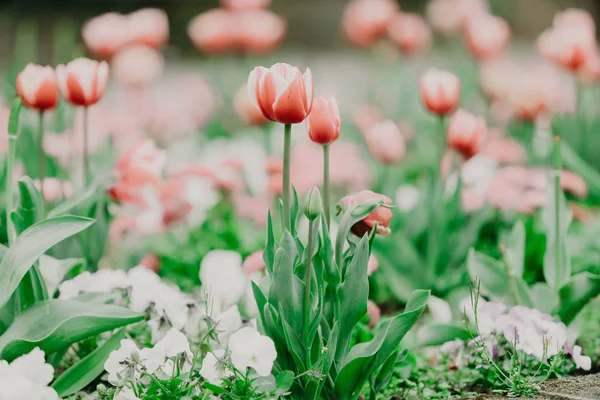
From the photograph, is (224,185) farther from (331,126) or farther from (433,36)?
(433,36)

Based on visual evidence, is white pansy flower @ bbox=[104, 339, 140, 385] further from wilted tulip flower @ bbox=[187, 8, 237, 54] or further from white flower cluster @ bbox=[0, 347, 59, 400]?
wilted tulip flower @ bbox=[187, 8, 237, 54]

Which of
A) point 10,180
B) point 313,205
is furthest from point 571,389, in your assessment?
Result: point 10,180

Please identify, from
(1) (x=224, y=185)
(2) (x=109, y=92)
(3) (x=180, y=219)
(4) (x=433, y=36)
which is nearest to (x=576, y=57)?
(1) (x=224, y=185)

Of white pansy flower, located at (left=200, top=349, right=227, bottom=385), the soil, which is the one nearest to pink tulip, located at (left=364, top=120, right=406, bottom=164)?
the soil

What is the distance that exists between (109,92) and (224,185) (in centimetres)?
254

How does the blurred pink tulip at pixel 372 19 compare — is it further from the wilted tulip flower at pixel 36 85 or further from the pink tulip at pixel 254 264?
the wilted tulip flower at pixel 36 85

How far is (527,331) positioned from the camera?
164 centimetres

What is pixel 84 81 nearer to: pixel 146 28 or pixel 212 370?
pixel 212 370

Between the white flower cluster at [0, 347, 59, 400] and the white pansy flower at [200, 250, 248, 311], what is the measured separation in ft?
1.87

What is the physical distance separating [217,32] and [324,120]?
2.62m

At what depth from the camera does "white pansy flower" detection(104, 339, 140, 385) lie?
4.77 ft

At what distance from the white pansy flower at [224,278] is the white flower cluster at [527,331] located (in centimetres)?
62

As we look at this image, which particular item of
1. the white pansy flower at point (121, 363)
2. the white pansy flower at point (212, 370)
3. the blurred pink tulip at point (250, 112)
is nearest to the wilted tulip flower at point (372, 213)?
the white pansy flower at point (212, 370)

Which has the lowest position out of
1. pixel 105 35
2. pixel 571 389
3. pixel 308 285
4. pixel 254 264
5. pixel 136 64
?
pixel 571 389
